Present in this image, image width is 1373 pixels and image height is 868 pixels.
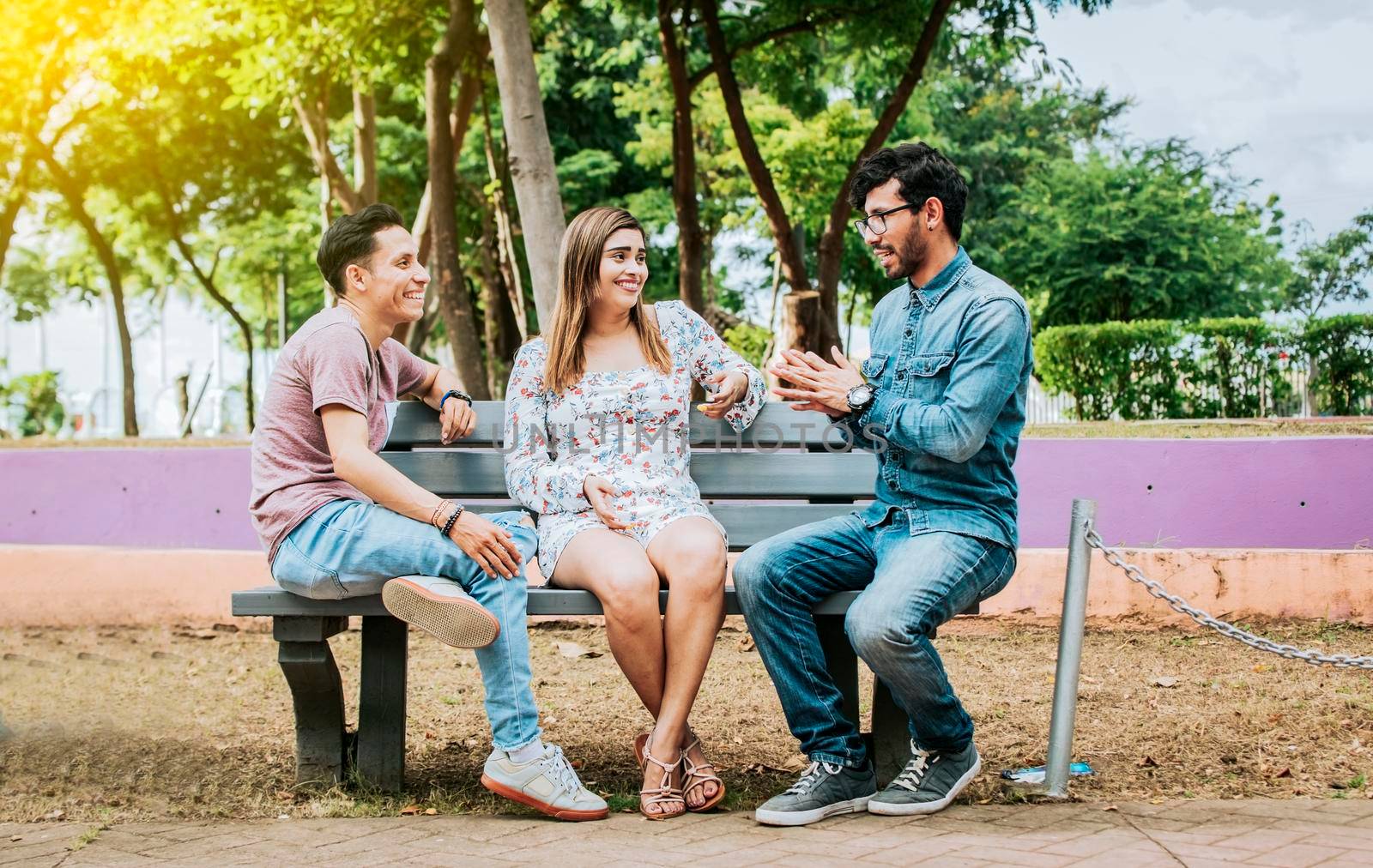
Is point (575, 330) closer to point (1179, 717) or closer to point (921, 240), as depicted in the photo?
point (921, 240)

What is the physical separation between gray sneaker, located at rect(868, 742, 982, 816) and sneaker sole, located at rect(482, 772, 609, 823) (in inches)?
30.4

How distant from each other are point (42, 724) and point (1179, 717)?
4199 millimetres

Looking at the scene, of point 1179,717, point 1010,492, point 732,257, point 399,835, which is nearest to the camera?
point 399,835

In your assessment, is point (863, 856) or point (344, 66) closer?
point (863, 856)

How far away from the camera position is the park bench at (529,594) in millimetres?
3730

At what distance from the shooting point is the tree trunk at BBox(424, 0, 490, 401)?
33.4 ft

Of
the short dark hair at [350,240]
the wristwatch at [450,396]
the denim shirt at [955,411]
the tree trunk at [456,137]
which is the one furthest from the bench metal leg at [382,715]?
the tree trunk at [456,137]

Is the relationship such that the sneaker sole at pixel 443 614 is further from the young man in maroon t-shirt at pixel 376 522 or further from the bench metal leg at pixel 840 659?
the bench metal leg at pixel 840 659

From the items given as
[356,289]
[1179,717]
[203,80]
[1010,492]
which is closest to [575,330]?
[356,289]

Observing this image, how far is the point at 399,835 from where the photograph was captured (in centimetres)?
344

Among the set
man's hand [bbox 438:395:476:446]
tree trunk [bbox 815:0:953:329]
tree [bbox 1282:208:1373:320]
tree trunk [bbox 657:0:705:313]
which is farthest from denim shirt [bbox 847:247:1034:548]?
tree [bbox 1282:208:1373:320]

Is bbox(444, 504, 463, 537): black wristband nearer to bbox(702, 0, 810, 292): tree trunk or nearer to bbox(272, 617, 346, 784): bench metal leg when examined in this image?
bbox(272, 617, 346, 784): bench metal leg

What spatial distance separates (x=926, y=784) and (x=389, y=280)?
210 cm

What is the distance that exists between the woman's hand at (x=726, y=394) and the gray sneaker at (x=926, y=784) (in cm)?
121
